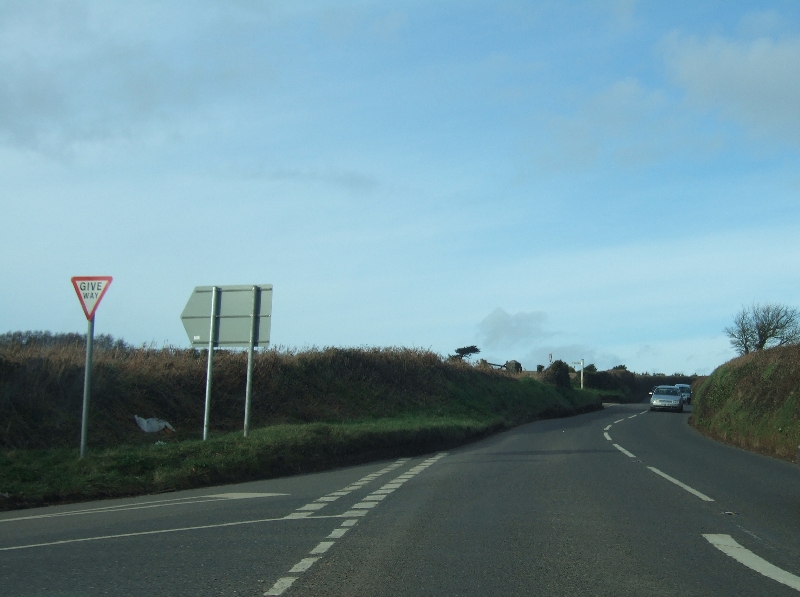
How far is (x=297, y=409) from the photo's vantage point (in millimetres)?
29031

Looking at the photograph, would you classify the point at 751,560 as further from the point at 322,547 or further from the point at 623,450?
the point at 623,450

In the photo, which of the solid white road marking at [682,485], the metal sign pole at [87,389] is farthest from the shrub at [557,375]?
the metal sign pole at [87,389]

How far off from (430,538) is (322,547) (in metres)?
1.20

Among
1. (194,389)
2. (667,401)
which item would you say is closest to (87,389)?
(194,389)

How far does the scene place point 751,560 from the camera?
6969mm

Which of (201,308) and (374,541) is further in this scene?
(201,308)

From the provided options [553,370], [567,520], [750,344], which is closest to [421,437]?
[567,520]

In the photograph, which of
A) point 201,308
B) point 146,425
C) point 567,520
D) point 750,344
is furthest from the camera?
point 750,344

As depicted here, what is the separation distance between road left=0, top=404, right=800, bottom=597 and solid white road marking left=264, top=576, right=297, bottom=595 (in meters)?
0.02

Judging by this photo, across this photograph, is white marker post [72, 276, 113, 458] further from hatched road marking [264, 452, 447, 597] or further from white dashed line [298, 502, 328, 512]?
white dashed line [298, 502, 328, 512]

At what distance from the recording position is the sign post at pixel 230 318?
1839 cm

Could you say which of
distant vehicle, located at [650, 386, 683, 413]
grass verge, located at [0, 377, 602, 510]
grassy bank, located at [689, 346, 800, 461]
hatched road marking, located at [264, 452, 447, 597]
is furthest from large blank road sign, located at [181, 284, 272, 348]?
distant vehicle, located at [650, 386, 683, 413]

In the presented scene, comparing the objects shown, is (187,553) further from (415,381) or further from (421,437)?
(415,381)

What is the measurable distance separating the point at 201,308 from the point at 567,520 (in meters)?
12.3
